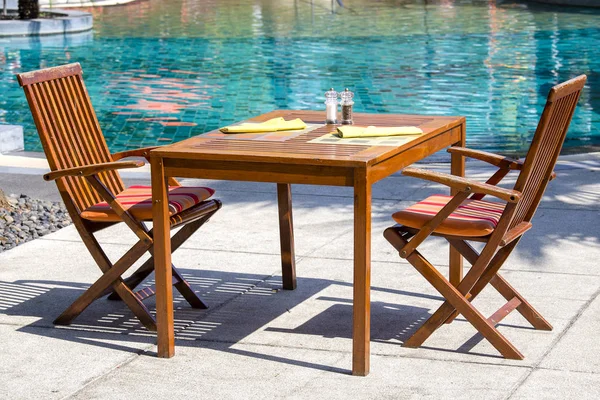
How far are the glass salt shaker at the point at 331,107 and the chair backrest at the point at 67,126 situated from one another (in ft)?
4.09

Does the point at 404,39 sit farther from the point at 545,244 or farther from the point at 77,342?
the point at 77,342

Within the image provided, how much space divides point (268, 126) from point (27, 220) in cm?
268

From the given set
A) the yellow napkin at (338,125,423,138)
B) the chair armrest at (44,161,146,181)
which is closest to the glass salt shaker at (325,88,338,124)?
the yellow napkin at (338,125,423,138)

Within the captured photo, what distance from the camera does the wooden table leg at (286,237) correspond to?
578cm

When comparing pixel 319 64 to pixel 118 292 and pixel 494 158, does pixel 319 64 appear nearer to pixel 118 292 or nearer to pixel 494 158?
pixel 494 158

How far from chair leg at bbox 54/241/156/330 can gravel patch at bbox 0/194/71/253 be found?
1.64 meters

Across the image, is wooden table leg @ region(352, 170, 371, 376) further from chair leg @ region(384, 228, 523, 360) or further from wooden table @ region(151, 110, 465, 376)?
chair leg @ region(384, 228, 523, 360)

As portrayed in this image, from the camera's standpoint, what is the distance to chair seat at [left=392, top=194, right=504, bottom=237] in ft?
15.5

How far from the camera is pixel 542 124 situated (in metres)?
4.44

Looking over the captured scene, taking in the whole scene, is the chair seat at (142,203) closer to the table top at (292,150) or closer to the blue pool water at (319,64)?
the table top at (292,150)

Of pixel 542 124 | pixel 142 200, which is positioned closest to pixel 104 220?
pixel 142 200

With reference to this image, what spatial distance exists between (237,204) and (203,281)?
1788mm

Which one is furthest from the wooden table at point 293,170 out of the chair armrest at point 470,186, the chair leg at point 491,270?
the chair leg at point 491,270

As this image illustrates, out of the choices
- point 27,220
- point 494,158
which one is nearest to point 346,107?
point 494,158
